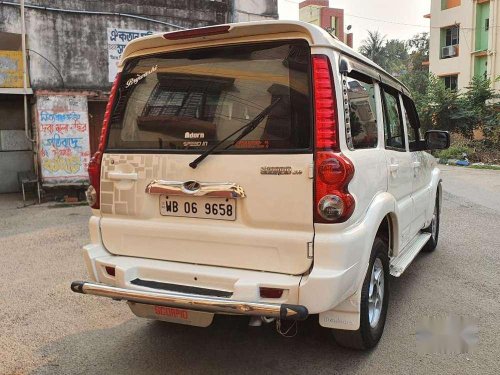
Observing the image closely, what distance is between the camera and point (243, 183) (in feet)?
9.60

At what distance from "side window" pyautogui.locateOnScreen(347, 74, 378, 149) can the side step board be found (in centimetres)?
108

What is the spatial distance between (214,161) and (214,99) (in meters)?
0.41

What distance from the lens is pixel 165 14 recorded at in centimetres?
1138

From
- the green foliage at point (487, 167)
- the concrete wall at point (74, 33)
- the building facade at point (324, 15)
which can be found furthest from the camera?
the building facade at point (324, 15)

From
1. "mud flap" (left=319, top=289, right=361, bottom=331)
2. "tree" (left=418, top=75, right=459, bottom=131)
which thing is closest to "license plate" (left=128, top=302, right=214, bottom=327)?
"mud flap" (left=319, top=289, right=361, bottom=331)

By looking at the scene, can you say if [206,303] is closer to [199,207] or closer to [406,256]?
[199,207]

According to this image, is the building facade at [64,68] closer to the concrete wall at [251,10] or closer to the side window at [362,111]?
the concrete wall at [251,10]

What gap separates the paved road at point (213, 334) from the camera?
127 inches

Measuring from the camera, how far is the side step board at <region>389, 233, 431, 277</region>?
393 centimetres

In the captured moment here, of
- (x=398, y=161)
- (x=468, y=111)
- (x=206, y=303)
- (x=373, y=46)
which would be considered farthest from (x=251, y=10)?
(x=373, y=46)

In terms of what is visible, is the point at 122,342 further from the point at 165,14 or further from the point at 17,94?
the point at 165,14

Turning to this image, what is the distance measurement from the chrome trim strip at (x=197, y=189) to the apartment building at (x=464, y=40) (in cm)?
2694

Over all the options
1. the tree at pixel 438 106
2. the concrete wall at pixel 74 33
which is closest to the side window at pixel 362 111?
the concrete wall at pixel 74 33

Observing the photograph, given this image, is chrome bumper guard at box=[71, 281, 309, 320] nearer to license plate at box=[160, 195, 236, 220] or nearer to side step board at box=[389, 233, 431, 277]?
license plate at box=[160, 195, 236, 220]
